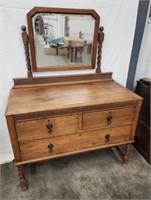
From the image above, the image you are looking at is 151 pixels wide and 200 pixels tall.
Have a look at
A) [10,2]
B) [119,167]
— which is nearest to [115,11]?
[10,2]

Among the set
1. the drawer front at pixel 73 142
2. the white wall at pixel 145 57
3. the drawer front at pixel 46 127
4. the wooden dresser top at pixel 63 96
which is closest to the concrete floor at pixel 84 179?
the drawer front at pixel 73 142

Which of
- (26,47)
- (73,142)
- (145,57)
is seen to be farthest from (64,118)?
(145,57)

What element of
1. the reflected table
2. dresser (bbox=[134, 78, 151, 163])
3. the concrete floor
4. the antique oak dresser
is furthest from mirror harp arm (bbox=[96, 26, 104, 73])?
the concrete floor

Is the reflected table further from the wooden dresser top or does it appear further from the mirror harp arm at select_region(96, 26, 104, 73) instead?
the wooden dresser top

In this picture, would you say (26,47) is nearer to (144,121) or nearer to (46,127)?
(46,127)

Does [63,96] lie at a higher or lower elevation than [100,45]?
lower

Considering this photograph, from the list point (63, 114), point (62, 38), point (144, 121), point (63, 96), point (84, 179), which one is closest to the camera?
point (63, 114)

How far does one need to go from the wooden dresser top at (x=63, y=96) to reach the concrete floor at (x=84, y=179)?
813 millimetres

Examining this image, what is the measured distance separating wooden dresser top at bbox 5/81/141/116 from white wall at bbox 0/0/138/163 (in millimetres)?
219

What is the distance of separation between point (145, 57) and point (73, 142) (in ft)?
4.11

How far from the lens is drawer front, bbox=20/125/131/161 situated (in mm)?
1272

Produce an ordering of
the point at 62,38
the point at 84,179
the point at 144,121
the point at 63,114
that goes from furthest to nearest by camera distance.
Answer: the point at 144,121 < the point at 84,179 < the point at 62,38 < the point at 63,114

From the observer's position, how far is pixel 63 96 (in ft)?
4.40

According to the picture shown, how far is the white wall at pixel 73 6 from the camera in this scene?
131cm
